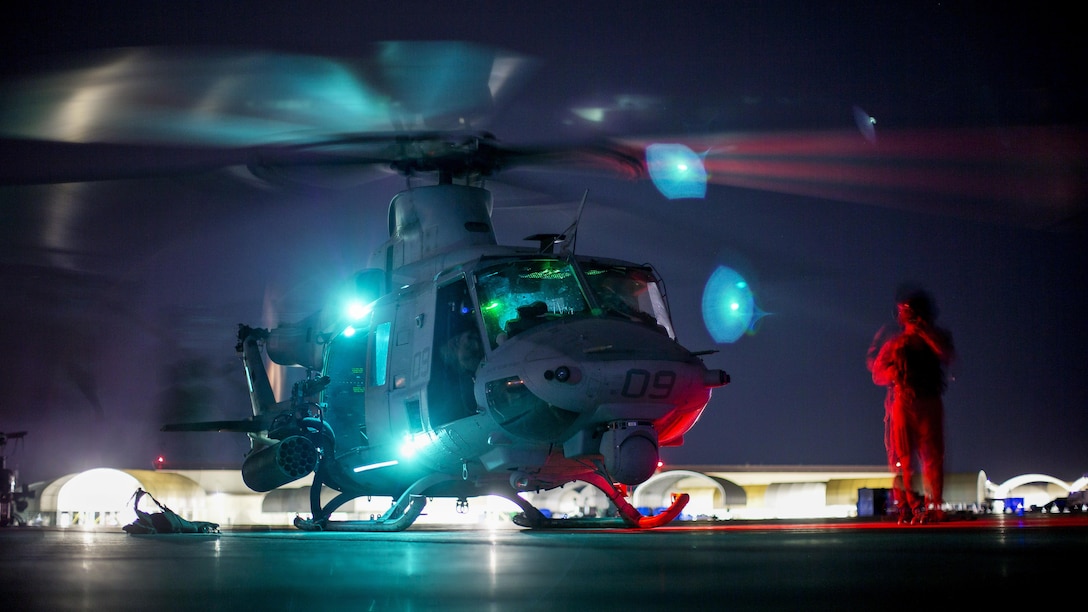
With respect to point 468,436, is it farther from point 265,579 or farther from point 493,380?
point 265,579

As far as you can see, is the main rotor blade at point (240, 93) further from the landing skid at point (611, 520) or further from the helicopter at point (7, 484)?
the helicopter at point (7, 484)

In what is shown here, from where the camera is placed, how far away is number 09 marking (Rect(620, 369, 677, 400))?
869 cm

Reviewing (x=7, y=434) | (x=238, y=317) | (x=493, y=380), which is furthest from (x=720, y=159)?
(x=7, y=434)

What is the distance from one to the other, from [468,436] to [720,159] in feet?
13.1

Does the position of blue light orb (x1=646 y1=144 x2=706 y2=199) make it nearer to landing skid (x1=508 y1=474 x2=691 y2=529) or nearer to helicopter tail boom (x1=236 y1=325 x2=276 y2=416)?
landing skid (x1=508 y1=474 x2=691 y2=529)

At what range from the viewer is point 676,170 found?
11391 millimetres

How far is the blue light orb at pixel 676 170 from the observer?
36.4 feet

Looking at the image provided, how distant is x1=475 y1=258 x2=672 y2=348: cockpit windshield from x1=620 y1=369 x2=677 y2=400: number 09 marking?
1.01 meters

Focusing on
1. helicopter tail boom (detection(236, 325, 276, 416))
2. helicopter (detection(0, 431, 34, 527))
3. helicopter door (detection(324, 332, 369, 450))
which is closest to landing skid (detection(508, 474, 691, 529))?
helicopter door (detection(324, 332, 369, 450))

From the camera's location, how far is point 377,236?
15.4m

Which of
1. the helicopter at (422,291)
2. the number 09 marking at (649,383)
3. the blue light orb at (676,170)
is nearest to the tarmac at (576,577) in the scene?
the number 09 marking at (649,383)

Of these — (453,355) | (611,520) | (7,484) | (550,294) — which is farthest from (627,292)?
(7,484)

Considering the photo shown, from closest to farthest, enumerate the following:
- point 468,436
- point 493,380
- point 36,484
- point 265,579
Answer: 1. point 265,579
2. point 493,380
3. point 468,436
4. point 36,484

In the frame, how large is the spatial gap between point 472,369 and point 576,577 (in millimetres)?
6185
